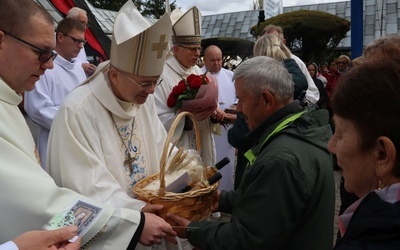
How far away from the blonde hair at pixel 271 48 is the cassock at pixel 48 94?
6.22 feet

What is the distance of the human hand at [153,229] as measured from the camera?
1.99 m

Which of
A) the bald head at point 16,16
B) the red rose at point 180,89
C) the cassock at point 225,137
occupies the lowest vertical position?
the cassock at point 225,137

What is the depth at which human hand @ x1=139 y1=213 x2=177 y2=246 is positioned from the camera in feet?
6.52

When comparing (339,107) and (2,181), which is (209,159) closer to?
(2,181)

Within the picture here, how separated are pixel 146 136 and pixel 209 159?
4.85ft

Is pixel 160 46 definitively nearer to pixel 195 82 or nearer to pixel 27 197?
pixel 195 82

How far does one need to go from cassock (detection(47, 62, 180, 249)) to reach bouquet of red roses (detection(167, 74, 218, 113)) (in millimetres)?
709

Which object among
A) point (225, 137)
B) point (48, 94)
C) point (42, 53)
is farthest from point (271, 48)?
point (42, 53)

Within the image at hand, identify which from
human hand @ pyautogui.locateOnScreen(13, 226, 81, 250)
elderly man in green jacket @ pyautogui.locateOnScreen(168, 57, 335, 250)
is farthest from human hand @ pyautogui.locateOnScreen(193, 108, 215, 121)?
human hand @ pyautogui.locateOnScreen(13, 226, 81, 250)

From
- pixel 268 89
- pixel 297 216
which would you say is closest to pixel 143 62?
pixel 268 89

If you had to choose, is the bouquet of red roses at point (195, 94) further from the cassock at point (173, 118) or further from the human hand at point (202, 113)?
the cassock at point (173, 118)

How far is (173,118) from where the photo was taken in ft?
12.5

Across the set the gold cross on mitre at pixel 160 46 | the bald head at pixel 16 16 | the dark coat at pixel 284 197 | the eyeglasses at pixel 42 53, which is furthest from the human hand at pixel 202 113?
the bald head at pixel 16 16

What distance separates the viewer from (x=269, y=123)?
201 centimetres
